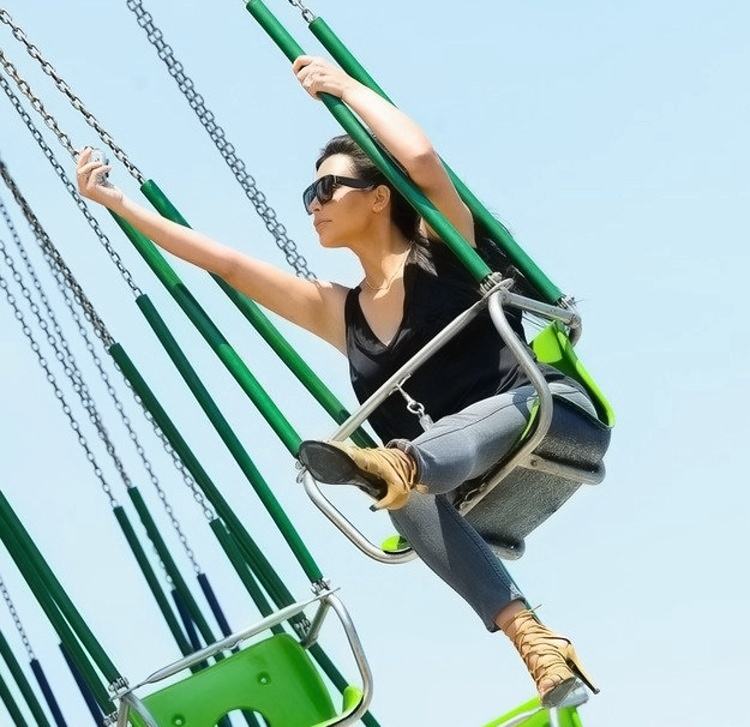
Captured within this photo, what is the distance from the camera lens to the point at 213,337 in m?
5.17

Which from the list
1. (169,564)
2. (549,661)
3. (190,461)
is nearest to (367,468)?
(549,661)

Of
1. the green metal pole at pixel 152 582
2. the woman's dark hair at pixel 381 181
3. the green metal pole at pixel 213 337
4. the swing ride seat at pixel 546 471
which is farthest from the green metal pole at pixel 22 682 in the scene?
the woman's dark hair at pixel 381 181

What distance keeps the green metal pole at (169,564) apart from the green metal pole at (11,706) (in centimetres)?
96

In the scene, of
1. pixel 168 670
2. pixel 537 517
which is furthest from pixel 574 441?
pixel 168 670

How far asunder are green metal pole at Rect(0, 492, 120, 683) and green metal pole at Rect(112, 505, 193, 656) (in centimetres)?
41

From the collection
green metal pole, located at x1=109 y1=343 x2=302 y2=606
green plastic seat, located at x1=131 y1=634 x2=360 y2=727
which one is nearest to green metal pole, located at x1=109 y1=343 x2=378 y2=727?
green metal pole, located at x1=109 y1=343 x2=302 y2=606

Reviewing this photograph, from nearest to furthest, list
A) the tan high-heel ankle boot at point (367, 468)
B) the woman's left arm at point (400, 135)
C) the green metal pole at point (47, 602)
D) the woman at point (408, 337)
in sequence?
the tan high-heel ankle boot at point (367, 468), the woman at point (408, 337), the woman's left arm at point (400, 135), the green metal pole at point (47, 602)

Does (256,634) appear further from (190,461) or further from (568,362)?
(568,362)

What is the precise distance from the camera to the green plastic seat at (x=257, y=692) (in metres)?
5.06

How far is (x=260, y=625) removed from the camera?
493cm

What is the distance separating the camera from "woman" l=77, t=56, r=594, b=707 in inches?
172

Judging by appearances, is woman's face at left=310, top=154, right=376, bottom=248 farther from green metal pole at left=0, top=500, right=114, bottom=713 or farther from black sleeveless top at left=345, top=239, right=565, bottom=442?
green metal pole at left=0, top=500, right=114, bottom=713

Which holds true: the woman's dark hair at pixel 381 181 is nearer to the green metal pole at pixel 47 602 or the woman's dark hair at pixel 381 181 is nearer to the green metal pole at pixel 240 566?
the green metal pole at pixel 240 566

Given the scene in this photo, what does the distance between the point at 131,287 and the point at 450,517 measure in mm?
1259
